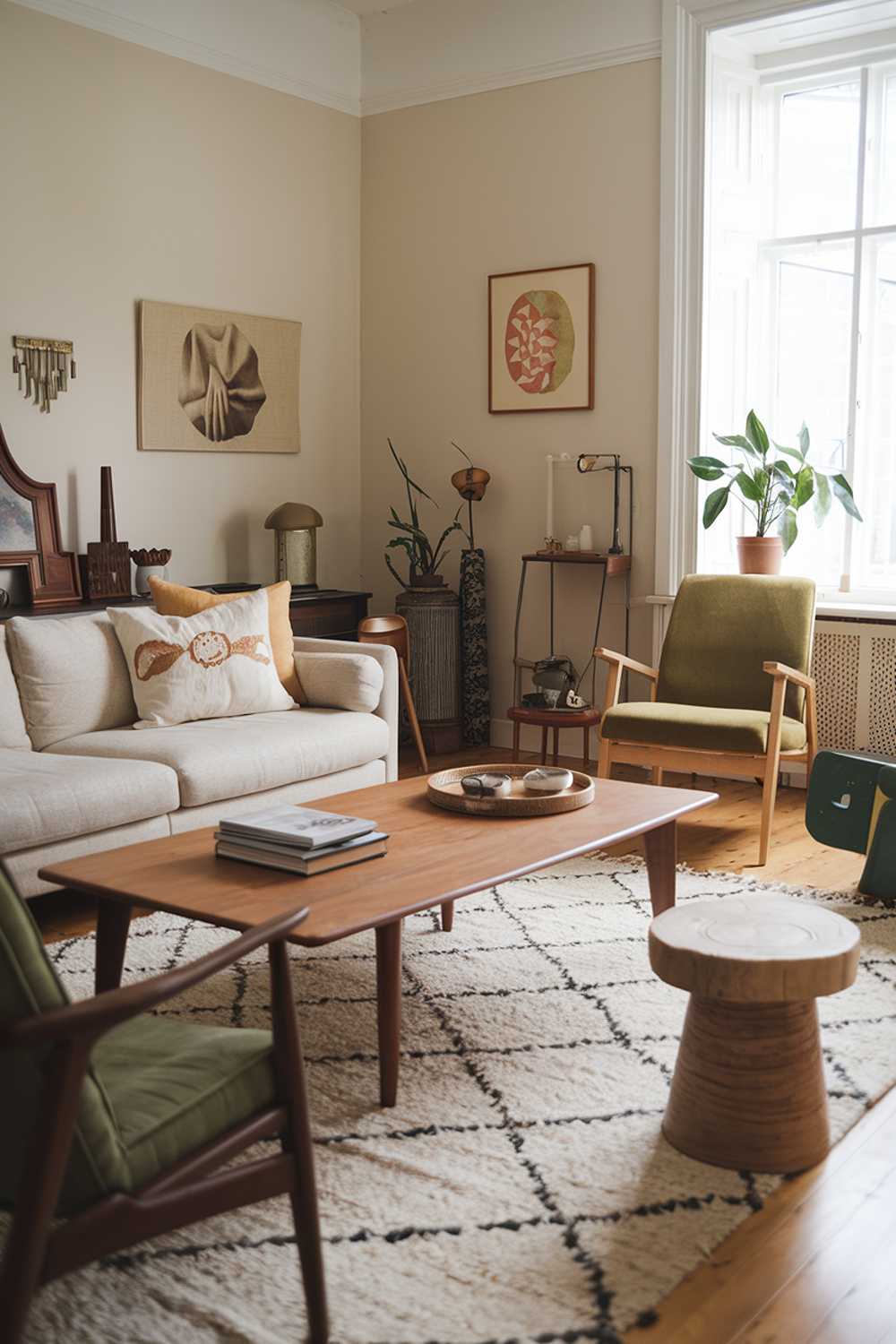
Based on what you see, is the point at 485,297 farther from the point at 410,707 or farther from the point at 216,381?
the point at 410,707

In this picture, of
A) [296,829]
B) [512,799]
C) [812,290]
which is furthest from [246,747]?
[812,290]

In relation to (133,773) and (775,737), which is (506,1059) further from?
(775,737)

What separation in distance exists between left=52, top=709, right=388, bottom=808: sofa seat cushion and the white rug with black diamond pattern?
1.47 ft

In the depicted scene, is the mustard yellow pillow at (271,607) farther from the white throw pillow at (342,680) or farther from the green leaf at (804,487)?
the green leaf at (804,487)

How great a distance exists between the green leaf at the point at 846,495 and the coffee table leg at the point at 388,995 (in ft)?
10.4

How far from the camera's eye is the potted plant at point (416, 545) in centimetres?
587

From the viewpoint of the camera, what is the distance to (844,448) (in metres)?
5.20

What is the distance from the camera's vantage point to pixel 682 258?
5207mm

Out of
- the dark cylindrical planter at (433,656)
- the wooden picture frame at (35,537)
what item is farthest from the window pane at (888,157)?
the wooden picture frame at (35,537)

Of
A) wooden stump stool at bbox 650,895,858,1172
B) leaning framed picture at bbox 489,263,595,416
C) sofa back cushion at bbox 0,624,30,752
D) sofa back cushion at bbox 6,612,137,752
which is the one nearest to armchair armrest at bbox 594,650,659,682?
leaning framed picture at bbox 489,263,595,416

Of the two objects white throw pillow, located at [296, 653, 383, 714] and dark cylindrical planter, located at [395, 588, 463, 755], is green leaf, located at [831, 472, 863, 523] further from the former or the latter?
white throw pillow, located at [296, 653, 383, 714]

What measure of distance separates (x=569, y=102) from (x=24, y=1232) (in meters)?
5.15

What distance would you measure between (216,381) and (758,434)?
2.25 m

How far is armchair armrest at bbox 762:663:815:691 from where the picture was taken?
4.14 m
